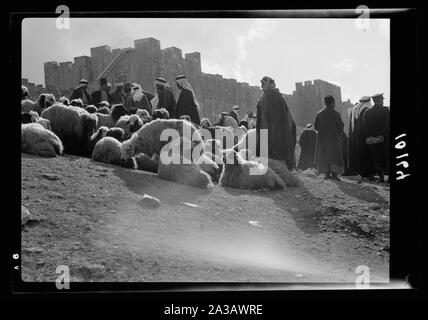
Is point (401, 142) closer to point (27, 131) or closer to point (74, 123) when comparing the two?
point (27, 131)

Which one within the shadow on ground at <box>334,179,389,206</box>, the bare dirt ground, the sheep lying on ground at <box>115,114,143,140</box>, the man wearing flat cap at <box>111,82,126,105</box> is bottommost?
the bare dirt ground

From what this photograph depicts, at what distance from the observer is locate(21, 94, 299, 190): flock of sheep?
5.96m

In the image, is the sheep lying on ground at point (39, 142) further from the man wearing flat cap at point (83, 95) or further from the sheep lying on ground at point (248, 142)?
the sheep lying on ground at point (248, 142)

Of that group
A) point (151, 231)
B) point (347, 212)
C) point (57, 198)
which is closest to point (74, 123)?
point (57, 198)

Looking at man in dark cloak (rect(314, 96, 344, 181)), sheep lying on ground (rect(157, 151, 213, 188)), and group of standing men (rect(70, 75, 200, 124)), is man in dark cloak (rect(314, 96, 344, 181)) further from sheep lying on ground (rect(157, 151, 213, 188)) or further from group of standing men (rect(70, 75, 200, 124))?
sheep lying on ground (rect(157, 151, 213, 188))

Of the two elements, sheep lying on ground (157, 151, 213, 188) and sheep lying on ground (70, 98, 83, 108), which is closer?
sheep lying on ground (157, 151, 213, 188)

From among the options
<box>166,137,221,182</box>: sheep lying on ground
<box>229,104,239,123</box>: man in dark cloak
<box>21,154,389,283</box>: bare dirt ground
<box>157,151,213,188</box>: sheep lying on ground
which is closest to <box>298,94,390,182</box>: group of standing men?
<box>21,154,389,283</box>: bare dirt ground

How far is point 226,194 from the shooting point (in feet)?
18.5

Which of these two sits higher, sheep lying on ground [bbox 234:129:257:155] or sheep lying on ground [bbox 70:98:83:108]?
sheep lying on ground [bbox 70:98:83:108]

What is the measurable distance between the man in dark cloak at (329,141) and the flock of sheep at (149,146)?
4.09 ft

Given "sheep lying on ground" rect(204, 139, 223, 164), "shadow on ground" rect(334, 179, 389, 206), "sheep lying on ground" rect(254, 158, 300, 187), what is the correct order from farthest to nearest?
"sheep lying on ground" rect(204, 139, 223, 164), "sheep lying on ground" rect(254, 158, 300, 187), "shadow on ground" rect(334, 179, 389, 206)

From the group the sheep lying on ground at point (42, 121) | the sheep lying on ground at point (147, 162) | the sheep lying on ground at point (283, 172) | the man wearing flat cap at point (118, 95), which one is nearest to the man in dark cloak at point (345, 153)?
the sheep lying on ground at point (283, 172)

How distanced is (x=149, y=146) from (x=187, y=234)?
2798mm

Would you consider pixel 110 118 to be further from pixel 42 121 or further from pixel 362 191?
pixel 362 191
